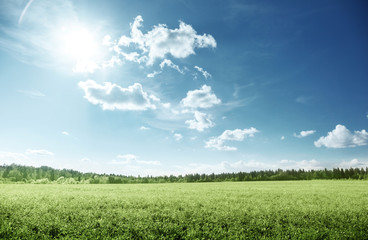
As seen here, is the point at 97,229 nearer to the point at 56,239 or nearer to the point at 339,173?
the point at 56,239

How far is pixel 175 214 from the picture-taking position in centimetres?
1869

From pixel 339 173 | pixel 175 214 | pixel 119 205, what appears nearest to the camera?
pixel 175 214

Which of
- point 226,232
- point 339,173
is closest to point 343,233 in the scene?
point 226,232

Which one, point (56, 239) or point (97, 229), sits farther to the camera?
point (97, 229)

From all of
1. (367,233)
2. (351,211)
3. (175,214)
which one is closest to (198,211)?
(175,214)

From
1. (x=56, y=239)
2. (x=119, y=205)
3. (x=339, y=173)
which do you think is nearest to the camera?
(x=56, y=239)

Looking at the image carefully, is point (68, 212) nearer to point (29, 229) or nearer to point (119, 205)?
point (29, 229)

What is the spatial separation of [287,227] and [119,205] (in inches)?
616

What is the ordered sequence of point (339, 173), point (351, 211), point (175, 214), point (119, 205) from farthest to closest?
1. point (339, 173)
2. point (119, 205)
3. point (351, 211)
4. point (175, 214)

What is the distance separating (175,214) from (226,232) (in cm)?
499

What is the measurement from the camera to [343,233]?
15953mm

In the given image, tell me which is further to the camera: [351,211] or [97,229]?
[351,211]

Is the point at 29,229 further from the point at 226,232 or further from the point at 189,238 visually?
the point at 226,232

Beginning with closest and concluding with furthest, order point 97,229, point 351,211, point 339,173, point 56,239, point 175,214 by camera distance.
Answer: point 56,239
point 97,229
point 175,214
point 351,211
point 339,173
